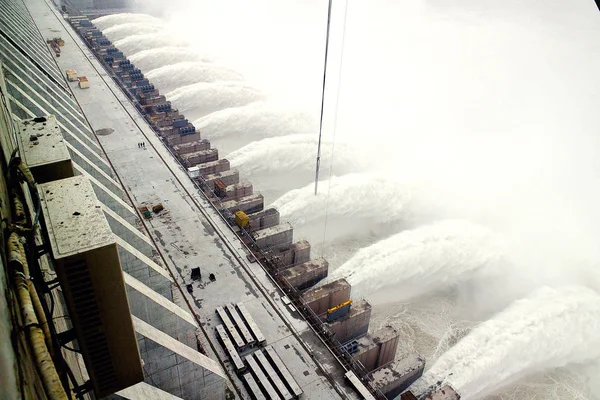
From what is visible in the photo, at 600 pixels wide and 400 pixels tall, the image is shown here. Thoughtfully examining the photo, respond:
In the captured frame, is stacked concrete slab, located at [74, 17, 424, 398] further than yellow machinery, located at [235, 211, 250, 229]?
No

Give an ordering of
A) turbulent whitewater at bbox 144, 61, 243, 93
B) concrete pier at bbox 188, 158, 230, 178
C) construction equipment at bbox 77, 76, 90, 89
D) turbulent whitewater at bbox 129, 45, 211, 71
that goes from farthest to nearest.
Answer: turbulent whitewater at bbox 129, 45, 211, 71
turbulent whitewater at bbox 144, 61, 243, 93
construction equipment at bbox 77, 76, 90, 89
concrete pier at bbox 188, 158, 230, 178

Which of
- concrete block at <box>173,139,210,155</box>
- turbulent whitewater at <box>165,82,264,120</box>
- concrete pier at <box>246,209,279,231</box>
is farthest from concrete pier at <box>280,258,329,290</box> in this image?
turbulent whitewater at <box>165,82,264,120</box>

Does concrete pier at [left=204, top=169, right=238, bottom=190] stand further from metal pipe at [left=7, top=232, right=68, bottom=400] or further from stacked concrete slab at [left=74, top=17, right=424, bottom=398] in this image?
metal pipe at [left=7, top=232, right=68, bottom=400]

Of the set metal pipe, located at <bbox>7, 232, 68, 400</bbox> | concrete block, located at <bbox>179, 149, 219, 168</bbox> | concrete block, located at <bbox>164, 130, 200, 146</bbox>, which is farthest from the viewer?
concrete block, located at <bbox>164, 130, 200, 146</bbox>

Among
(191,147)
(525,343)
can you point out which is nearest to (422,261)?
(525,343)

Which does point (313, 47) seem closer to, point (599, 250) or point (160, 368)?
point (599, 250)

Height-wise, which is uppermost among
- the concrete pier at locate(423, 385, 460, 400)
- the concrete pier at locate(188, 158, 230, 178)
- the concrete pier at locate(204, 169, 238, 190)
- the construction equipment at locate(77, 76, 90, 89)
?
the construction equipment at locate(77, 76, 90, 89)

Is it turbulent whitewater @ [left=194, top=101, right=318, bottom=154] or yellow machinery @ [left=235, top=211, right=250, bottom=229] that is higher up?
turbulent whitewater @ [left=194, top=101, right=318, bottom=154]

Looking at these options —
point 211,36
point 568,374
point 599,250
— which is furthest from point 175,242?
point 211,36
